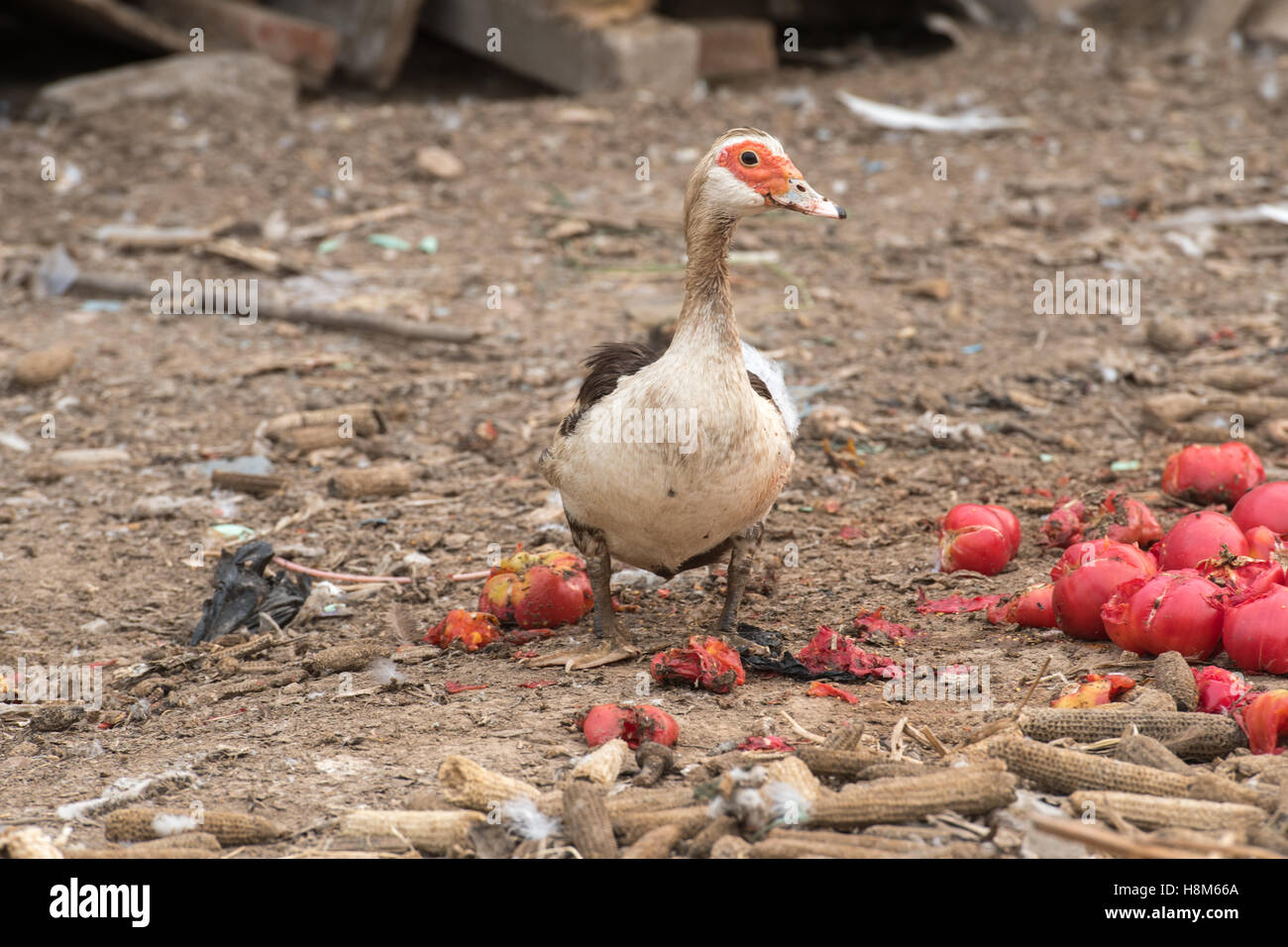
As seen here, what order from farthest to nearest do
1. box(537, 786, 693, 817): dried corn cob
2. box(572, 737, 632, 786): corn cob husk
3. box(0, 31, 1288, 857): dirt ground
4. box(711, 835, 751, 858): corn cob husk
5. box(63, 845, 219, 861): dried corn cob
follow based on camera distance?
box(0, 31, 1288, 857): dirt ground < box(572, 737, 632, 786): corn cob husk < box(537, 786, 693, 817): dried corn cob < box(63, 845, 219, 861): dried corn cob < box(711, 835, 751, 858): corn cob husk

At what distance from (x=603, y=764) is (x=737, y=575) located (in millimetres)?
1382

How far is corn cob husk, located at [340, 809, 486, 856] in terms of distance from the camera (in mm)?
3262

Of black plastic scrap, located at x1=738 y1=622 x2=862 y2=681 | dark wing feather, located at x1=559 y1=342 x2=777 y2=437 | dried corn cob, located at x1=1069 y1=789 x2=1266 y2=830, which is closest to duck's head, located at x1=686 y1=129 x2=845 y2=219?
dark wing feather, located at x1=559 y1=342 x2=777 y2=437

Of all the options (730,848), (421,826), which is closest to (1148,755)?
(730,848)

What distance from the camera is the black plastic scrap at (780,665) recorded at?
4348mm

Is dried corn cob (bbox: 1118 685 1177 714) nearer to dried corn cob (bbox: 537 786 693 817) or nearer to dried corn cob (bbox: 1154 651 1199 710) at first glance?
dried corn cob (bbox: 1154 651 1199 710)

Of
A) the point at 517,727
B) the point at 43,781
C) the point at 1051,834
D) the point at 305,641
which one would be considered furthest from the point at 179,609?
the point at 1051,834

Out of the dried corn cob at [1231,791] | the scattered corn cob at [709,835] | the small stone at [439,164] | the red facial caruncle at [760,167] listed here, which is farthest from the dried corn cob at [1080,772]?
the small stone at [439,164]

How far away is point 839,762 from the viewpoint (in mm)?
3529

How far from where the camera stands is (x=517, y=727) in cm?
404

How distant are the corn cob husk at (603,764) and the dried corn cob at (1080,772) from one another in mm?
1053

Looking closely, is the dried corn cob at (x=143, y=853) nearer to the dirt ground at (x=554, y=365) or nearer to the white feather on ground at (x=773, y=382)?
the dirt ground at (x=554, y=365)

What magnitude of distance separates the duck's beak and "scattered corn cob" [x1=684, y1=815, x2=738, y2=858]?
82.6 inches

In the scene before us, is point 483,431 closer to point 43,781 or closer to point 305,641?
Answer: point 305,641
